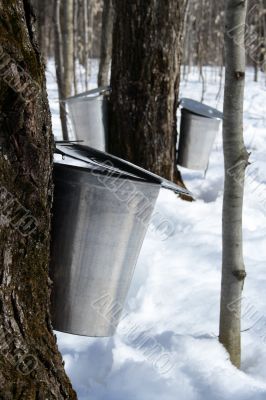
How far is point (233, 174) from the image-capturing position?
197cm

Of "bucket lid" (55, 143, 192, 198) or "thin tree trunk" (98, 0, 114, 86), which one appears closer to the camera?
"bucket lid" (55, 143, 192, 198)

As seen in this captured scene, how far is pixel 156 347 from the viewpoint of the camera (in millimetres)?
2115

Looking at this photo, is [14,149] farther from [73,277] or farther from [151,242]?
[151,242]

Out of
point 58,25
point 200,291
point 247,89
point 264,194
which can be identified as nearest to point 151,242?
point 200,291

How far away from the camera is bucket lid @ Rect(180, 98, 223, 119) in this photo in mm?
3752

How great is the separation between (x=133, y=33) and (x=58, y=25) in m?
2.56

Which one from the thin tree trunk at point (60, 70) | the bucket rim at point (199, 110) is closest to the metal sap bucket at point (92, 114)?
the bucket rim at point (199, 110)

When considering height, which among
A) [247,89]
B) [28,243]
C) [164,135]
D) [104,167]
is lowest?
[247,89]

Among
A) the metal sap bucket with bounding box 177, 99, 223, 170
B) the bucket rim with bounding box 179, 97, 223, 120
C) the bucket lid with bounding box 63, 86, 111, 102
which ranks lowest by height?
the metal sap bucket with bounding box 177, 99, 223, 170

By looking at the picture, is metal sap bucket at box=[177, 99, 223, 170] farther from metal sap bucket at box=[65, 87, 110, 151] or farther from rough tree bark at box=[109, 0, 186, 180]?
metal sap bucket at box=[65, 87, 110, 151]

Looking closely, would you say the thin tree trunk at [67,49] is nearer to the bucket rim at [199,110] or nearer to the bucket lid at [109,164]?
the bucket rim at [199,110]

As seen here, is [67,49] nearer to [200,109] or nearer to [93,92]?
[93,92]

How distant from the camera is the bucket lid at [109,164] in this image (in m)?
1.47

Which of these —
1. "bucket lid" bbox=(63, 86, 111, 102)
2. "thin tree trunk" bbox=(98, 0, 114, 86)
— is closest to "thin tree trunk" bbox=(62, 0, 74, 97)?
"thin tree trunk" bbox=(98, 0, 114, 86)
